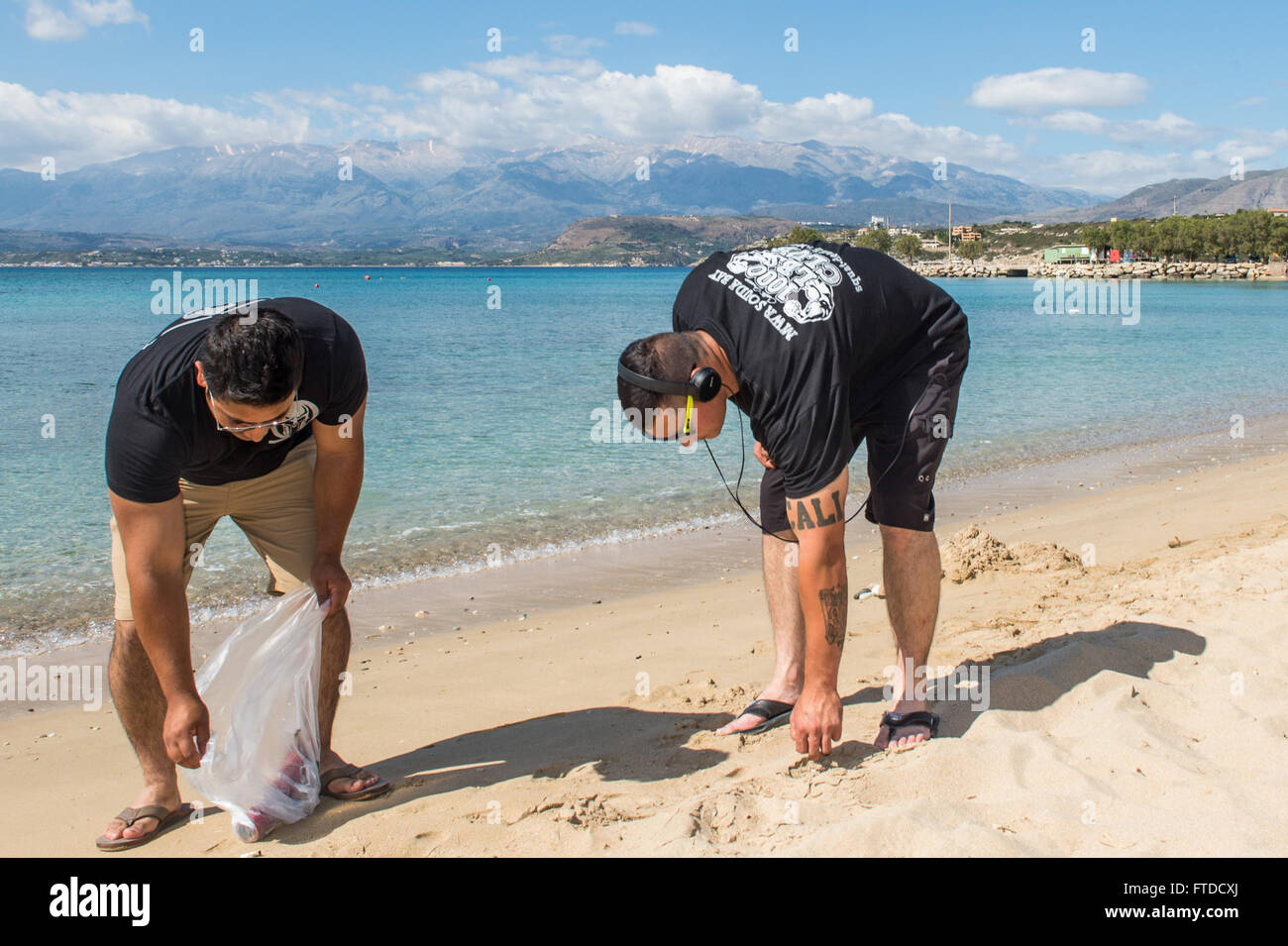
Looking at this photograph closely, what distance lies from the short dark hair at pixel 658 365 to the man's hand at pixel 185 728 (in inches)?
57.1

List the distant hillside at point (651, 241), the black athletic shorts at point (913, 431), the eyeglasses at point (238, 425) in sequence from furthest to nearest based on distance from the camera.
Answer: the distant hillside at point (651, 241) < the black athletic shorts at point (913, 431) < the eyeglasses at point (238, 425)

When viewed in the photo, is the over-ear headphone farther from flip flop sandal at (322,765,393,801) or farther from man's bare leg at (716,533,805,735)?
flip flop sandal at (322,765,393,801)

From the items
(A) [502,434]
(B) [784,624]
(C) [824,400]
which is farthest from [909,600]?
(A) [502,434]

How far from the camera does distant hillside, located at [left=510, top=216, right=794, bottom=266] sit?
511ft

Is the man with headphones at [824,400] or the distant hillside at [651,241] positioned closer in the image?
the man with headphones at [824,400]

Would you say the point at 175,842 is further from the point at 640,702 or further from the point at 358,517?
the point at 358,517

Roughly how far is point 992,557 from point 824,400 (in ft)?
11.4

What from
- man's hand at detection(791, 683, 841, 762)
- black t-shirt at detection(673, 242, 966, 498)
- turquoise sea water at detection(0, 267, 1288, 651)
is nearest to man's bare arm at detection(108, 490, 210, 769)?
black t-shirt at detection(673, 242, 966, 498)

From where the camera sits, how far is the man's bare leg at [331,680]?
3.09 m

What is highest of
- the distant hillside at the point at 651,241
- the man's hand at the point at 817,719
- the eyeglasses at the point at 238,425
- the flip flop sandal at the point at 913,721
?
the distant hillside at the point at 651,241

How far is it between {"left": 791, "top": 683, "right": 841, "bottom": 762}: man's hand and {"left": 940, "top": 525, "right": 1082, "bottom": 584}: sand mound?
291 cm

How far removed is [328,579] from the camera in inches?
120

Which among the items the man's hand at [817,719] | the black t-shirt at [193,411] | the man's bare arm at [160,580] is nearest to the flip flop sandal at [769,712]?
the man's hand at [817,719]

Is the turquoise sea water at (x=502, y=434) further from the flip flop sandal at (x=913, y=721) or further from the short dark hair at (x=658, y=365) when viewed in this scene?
the short dark hair at (x=658, y=365)
